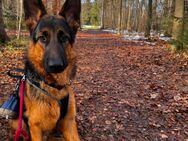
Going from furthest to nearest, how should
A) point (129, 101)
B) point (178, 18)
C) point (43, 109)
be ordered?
point (178, 18) → point (129, 101) → point (43, 109)

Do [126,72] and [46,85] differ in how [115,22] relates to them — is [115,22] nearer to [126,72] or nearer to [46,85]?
[126,72]

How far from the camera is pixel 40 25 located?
171 inches

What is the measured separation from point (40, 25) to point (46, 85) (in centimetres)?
81

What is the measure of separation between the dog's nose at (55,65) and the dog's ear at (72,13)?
79 cm

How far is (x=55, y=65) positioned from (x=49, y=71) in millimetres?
202

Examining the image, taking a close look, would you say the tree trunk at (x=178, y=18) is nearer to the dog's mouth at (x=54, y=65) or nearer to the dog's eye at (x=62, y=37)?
the dog's eye at (x=62, y=37)

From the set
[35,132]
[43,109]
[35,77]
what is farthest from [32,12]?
[35,132]

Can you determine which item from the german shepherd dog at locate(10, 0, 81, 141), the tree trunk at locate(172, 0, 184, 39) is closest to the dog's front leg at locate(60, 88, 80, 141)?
the german shepherd dog at locate(10, 0, 81, 141)

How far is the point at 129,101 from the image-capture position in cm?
814

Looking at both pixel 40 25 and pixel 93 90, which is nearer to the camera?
pixel 40 25

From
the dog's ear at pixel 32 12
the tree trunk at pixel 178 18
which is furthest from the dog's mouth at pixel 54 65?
the tree trunk at pixel 178 18

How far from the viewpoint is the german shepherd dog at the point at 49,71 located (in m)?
4.26

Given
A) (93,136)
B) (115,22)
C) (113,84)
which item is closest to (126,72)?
(113,84)

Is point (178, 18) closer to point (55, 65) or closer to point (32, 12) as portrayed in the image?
point (32, 12)
